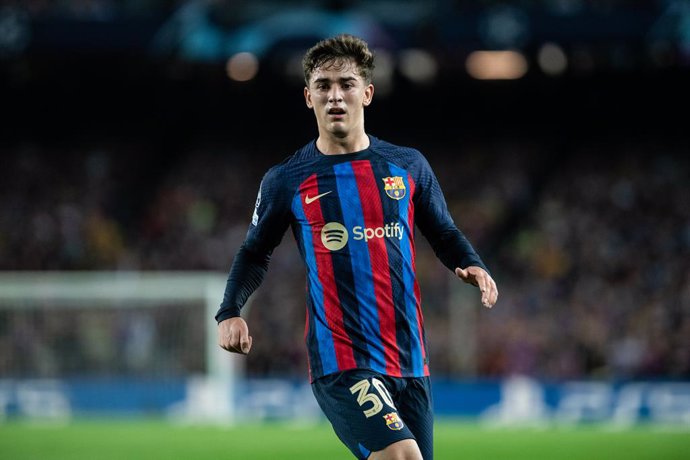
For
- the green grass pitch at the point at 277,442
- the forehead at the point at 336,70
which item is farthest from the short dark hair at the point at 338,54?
the green grass pitch at the point at 277,442

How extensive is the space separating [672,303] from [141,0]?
10640 mm

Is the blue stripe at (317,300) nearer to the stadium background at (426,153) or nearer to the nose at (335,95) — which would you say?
the nose at (335,95)

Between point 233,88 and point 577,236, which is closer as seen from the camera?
point 577,236

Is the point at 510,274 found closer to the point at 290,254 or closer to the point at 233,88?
the point at 290,254

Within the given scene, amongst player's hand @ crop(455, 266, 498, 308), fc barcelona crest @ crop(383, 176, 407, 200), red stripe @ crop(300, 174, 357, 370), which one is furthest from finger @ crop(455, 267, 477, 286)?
red stripe @ crop(300, 174, 357, 370)

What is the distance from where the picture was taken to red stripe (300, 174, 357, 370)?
468 centimetres

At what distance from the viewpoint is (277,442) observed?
498 inches

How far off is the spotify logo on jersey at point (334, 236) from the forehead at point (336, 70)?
1.96 ft

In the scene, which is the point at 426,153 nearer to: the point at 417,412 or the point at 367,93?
the point at 367,93

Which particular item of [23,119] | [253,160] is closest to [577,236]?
[253,160]

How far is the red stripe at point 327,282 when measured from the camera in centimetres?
468

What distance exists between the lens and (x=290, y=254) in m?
21.5

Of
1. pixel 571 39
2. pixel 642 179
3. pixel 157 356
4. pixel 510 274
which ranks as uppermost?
pixel 571 39

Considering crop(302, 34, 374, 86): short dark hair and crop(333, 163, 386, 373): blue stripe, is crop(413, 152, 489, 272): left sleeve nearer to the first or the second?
crop(333, 163, 386, 373): blue stripe
